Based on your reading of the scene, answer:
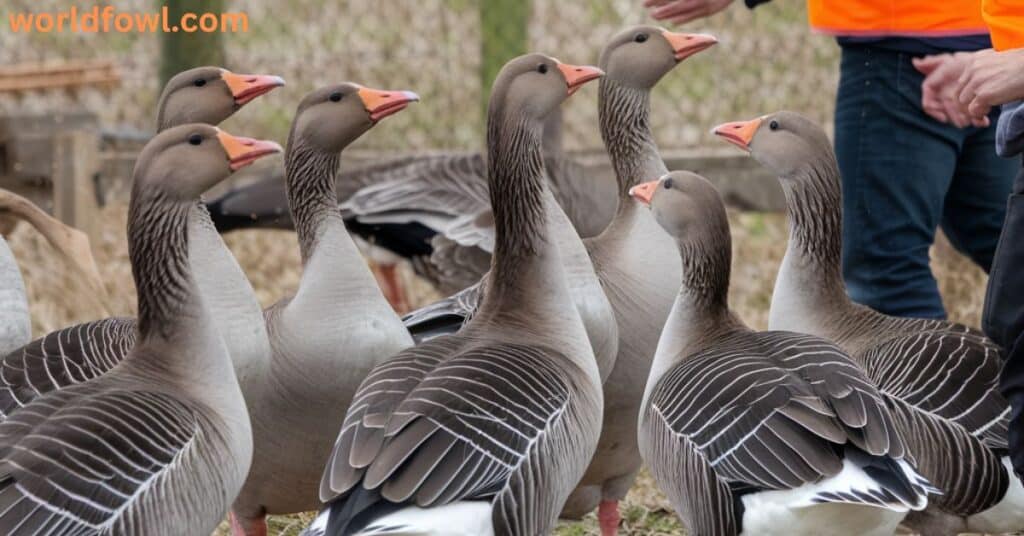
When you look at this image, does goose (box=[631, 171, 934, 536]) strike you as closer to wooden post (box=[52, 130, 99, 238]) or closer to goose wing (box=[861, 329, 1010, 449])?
goose wing (box=[861, 329, 1010, 449])

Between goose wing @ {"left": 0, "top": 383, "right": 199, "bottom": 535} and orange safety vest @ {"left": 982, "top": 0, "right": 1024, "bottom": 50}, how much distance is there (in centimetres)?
197

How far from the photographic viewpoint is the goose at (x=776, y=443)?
336cm

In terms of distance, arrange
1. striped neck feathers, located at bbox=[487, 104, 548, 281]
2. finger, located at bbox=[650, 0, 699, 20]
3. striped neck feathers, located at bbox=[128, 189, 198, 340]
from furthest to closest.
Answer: finger, located at bbox=[650, 0, 699, 20] < striped neck feathers, located at bbox=[487, 104, 548, 281] < striped neck feathers, located at bbox=[128, 189, 198, 340]

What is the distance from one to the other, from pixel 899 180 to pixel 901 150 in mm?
99

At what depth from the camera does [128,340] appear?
414cm

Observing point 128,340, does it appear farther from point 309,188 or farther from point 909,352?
point 909,352

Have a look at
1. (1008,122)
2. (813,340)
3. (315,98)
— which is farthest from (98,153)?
(1008,122)

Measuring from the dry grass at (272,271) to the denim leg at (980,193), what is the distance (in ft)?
4.72

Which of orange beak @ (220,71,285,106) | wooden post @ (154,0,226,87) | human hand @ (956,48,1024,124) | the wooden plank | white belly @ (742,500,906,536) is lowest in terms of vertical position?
white belly @ (742,500,906,536)

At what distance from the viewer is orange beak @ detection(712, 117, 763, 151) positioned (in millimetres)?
4543

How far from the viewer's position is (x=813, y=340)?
3822 millimetres

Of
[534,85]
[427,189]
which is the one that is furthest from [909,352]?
[427,189]

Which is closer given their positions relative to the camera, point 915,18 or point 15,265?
point 15,265

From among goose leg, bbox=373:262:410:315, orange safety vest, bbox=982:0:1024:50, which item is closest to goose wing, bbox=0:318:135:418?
orange safety vest, bbox=982:0:1024:50
